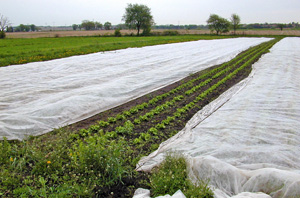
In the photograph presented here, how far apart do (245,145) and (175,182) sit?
1.74 metres

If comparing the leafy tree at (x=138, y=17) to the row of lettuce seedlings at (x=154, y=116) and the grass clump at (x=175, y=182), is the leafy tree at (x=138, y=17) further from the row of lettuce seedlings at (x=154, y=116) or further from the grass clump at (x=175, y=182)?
the grass clump at (x=175, y=182)

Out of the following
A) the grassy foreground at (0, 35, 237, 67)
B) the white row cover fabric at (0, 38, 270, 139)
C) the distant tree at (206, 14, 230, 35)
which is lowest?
the white row cover fabric at (0, 38, 270, 139)

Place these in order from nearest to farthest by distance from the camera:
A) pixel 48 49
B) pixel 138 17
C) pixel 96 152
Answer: pixel 96 152, pixel 48 49, pixel 138 17

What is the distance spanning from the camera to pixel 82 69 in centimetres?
1041

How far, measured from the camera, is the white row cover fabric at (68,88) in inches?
211

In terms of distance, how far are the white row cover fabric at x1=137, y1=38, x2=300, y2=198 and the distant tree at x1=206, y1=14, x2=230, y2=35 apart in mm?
62897

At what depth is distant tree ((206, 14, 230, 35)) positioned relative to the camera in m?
64.0

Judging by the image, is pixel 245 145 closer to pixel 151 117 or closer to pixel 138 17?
pixel 151 117

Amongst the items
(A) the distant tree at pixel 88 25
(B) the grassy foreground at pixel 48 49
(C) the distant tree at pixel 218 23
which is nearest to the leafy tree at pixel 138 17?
(C) the distant tree at pixel 218 23

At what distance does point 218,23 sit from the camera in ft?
212

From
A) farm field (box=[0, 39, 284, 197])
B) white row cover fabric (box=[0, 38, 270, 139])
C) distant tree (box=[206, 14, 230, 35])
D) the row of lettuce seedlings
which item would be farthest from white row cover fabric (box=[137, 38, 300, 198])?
distant tree (box=[206, 14, 230, 35])

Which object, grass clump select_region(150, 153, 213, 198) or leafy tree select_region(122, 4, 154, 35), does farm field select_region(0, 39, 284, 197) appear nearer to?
grass clump select_region(150, 153, 213, 198)

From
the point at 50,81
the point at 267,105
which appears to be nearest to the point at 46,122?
the point at 50,81

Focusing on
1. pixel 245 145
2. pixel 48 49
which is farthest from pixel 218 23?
pixel 245 145
